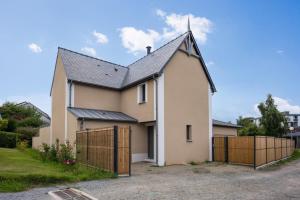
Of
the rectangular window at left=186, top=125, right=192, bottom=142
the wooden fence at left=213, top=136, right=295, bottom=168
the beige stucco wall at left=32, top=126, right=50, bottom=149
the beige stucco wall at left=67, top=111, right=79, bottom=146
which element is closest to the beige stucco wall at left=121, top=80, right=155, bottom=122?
the rectangular window at left=186, top=125, right=192, bottom=142

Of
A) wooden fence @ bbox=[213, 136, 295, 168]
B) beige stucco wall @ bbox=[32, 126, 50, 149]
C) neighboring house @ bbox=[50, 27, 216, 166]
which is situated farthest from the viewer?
beige stucco wall @ bbox=[32, 126, 50, 149]

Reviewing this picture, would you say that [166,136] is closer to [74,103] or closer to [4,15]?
[74,103]

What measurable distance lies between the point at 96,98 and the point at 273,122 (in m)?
21.5

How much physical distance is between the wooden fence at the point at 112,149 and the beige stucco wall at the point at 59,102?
239 inches

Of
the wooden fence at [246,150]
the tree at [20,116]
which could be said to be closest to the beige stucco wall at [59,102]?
the wooden fence at [246,150]

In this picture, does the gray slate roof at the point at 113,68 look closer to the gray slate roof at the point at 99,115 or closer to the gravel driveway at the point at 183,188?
the gray slate roof at the point at 99,115

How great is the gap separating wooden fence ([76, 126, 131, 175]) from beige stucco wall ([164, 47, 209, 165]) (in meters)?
5.21

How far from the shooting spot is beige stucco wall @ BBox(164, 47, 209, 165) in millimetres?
18000

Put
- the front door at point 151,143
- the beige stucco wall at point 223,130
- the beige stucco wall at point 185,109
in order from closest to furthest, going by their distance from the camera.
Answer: the beige stucco wall at point 185,109
the front door at point 151,143
the beige stucco wall at point 223,130

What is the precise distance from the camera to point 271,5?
12609mm

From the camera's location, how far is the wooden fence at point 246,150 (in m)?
17.3

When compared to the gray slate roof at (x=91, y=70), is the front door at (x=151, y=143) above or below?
below

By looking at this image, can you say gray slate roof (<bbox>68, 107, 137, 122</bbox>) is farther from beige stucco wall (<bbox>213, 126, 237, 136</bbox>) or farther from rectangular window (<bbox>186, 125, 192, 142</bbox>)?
beige stucco wall (<bbox>213, 126, 237, 136</bbox>)

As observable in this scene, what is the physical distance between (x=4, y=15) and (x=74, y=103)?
Answer: 23.6ft
